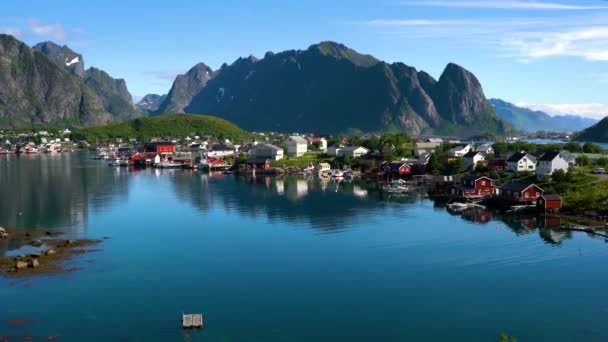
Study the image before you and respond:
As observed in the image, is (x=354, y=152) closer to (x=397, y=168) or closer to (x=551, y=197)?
(x=397, y=168)

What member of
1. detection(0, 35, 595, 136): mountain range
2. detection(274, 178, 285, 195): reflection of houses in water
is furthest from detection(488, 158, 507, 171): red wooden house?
detection(0, 35, 595, 136): mountain range

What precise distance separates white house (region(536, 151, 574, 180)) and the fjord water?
6.97m

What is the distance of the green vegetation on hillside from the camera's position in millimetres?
112988

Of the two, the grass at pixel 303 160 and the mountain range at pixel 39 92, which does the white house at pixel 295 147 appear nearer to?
the grass at pixel 303 160

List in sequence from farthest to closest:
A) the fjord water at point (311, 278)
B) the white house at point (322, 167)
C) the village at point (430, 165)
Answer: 1. the white house at point (322, 167)
2. the village at point (430, 165)
3. the fjord water at point (311, 278)

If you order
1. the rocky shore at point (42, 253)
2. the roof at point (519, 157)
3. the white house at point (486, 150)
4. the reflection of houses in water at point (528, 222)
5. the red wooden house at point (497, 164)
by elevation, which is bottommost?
the reflection of houses in water at point (528, 222)

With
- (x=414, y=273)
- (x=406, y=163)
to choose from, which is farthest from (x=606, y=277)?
(x=406, y=163)

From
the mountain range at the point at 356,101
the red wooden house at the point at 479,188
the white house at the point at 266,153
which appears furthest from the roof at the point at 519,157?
the mountain range at the point at 356,101

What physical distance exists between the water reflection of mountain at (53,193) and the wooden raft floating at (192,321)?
15126mm

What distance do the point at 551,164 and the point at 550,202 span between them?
6133mm

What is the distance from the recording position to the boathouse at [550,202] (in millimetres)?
29297

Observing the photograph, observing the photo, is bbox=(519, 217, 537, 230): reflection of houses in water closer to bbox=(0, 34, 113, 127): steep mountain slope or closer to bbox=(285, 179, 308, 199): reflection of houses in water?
bbox=(285, 179, 308, 199): reflection of houses in water

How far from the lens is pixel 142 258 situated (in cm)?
2120

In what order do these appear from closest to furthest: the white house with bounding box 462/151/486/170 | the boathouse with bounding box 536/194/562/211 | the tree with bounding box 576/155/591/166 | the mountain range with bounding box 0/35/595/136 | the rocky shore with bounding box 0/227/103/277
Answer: the rocky shore with bounding box 0/227/103/277 < the boathouse with bounding box 536/194/562/211 < the tree with bounding box 576/155/591/166 < the white house with bounding box 462/151/486/170 < the mountain range with bounding box 0/35/595/136
